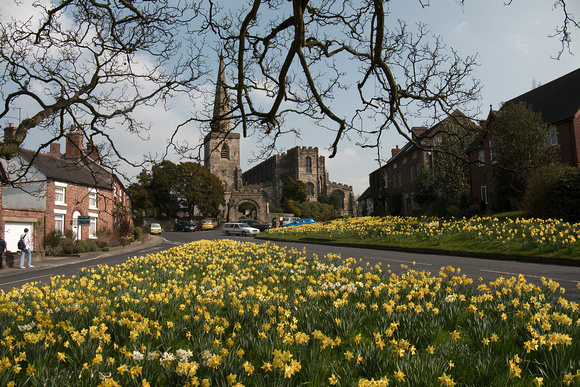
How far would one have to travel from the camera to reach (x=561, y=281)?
9.21 m

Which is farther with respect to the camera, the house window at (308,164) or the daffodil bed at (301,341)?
the house window at (308,164)

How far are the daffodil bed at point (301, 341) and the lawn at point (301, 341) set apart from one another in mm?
14

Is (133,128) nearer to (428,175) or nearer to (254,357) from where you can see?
(254,357)

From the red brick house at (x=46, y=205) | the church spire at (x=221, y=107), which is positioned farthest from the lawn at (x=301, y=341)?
the red brick house at (x=46, y=205)

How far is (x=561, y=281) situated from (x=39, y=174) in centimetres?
3177

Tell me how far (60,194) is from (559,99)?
3829 centimetres

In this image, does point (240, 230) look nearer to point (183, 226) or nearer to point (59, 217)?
point (59, 217)

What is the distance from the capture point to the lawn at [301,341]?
3043 mm

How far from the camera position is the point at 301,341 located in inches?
132

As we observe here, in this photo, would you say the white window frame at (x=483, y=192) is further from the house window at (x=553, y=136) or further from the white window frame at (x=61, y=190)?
the white window frame at (x=61, y=190)

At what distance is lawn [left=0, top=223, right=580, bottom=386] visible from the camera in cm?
304

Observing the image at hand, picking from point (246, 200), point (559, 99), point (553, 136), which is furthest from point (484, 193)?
point (246, 200)

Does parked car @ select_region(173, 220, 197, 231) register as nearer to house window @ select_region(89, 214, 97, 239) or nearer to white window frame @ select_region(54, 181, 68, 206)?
house window @ select_region(89, 214, 97, 239)

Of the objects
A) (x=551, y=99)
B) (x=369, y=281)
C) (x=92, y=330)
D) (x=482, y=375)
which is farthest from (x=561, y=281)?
(x=551, y=99)
